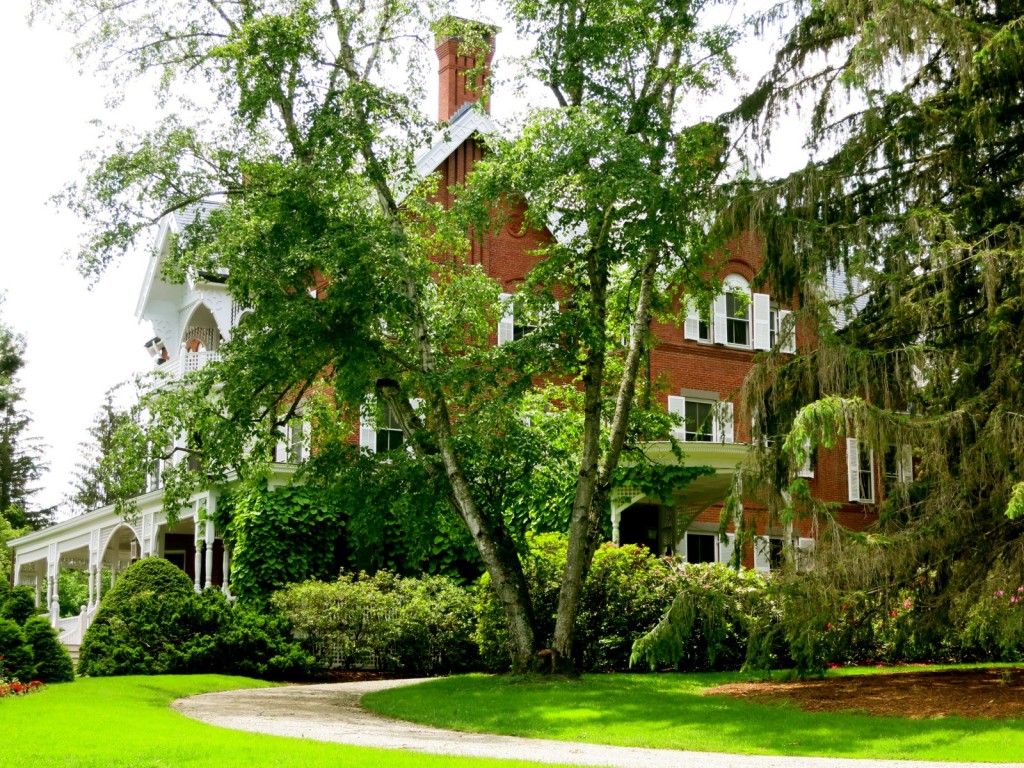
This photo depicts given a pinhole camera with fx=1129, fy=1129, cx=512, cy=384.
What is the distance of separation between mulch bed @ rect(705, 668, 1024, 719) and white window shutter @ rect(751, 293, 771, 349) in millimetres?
13681

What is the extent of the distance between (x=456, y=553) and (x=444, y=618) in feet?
10.5

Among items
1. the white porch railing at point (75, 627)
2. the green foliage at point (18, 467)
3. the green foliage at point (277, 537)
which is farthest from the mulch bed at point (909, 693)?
the green foliage at point (18, 467)

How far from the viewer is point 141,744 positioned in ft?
31.0

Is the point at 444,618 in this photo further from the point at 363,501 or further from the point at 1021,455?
the point at 1021,455

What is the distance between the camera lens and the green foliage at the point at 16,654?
51.1ft

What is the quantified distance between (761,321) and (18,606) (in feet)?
61.4

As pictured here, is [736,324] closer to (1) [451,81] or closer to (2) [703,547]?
(2) [703,547]

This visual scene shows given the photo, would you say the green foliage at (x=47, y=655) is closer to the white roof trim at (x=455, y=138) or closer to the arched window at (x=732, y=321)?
the white roof trim at (x=455, y=138)

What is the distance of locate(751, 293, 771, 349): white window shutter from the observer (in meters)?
28.6

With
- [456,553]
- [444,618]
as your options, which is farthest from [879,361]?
[456,553]

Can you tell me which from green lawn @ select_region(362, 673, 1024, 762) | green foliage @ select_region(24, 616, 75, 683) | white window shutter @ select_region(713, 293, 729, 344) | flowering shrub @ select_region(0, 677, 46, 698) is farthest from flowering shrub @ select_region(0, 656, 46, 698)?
white window shutter @ select_region(713, 293, 729, 344)

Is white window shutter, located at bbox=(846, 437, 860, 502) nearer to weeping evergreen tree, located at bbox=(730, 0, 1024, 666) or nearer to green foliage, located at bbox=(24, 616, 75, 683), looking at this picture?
weeping evergreen tree, located at bbox=(730, 0, 1024, 666)

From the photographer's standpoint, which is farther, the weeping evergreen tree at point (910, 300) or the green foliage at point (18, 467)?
the green foliage at point (18, 467)

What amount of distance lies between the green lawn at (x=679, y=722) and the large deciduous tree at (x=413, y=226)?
6.12 feet
